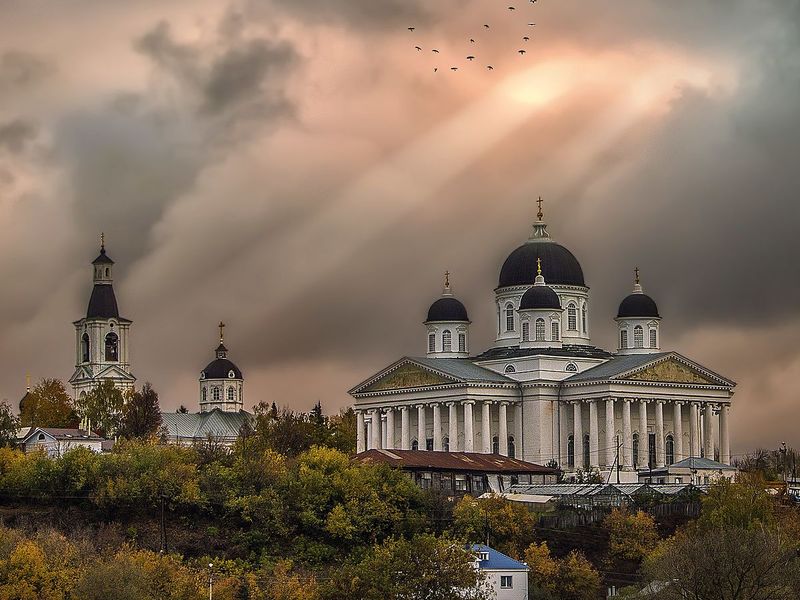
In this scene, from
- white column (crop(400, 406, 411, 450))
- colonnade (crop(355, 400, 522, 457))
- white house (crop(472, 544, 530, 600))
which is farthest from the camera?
white column (crop(400, 406, 411, 450))

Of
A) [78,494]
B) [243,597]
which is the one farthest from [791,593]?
[78,494]

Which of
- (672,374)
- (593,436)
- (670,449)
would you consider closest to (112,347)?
(593,436)

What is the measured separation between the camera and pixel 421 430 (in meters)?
140

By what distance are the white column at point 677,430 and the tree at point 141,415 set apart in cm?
3482

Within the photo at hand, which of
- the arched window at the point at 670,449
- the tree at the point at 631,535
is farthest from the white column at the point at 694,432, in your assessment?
the tree at the point at 631,535

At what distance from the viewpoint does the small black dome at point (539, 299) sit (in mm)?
139750

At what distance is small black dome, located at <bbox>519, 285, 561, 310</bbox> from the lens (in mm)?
139750

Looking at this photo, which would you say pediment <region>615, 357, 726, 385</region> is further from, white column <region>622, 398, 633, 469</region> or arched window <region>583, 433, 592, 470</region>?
arched window <region>583, 433, 592, 470</region>

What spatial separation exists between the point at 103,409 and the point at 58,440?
17302 millimetres

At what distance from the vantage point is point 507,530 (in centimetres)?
10581

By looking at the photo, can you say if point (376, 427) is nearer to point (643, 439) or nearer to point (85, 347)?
point (643, 439)

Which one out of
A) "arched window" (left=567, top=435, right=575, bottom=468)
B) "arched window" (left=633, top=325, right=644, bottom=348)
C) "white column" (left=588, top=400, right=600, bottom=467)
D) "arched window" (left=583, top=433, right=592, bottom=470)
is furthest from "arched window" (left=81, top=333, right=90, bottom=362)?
"white column" (left=588, top=400, right=600, bottom=467)

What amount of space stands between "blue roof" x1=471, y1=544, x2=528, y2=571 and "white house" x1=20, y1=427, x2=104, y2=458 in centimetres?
4803

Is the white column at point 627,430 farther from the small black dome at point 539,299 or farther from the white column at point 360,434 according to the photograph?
the white column at point 360,434
